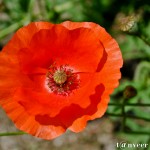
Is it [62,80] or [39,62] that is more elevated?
[39,62]

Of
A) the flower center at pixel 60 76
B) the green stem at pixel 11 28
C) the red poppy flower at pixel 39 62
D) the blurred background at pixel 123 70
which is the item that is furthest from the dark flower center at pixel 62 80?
the green stem at pixel 11 28

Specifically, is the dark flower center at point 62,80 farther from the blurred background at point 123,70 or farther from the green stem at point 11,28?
the green stem at point 11,28

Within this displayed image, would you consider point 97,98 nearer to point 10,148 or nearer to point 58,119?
point 58,119

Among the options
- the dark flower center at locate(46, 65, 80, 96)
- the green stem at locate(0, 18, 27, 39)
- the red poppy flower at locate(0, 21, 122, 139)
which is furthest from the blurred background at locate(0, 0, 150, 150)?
the red poppy flower at locate(0, 21, 122, 139)

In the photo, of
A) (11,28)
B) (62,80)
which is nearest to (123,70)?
(11,28)

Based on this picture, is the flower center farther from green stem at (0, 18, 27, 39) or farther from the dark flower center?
green stem at (0, 18, 27, 39)

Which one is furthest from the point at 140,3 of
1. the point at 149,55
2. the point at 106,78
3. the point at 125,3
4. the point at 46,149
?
the point at 106,78

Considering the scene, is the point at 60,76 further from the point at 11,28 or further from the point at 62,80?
the point at 11,28
